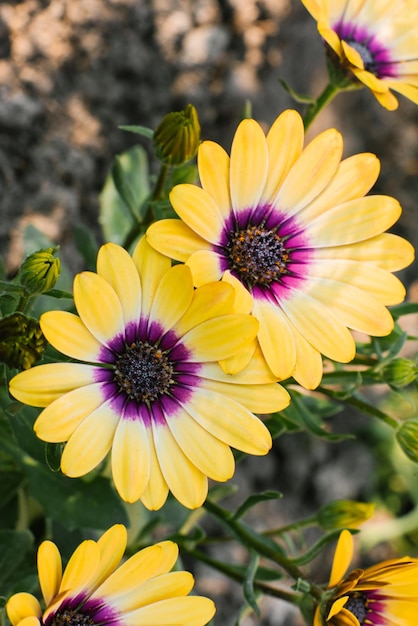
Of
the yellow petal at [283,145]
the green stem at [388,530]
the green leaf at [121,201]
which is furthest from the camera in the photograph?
the green stem at [388,530]

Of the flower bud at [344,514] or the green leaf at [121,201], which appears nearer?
the flower bud at [344,514]

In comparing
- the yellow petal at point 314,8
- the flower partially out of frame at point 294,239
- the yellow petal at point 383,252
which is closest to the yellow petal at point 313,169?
the flower partially out of frame at point 294,239

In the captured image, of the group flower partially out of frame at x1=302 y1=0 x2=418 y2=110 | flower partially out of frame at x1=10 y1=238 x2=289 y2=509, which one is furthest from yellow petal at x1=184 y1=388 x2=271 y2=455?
flower partially out of frame at x1=302 y1=0 x2=418 y2=110

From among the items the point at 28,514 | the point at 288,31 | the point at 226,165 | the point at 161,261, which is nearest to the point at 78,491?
the point at 28,514

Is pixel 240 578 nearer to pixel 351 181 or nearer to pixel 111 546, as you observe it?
pixel 111 546

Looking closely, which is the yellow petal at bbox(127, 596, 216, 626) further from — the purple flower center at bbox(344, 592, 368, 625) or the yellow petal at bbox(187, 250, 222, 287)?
the yellow petal at bbox(187, 250, 222, 287)

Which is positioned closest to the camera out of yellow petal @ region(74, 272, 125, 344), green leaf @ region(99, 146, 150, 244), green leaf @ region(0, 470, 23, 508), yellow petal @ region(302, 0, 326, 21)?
yellow petal @ region(74, 272, 125, 344)

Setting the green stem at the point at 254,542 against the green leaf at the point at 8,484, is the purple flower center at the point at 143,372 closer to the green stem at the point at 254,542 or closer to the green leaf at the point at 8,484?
the green stem at the point at 254,542

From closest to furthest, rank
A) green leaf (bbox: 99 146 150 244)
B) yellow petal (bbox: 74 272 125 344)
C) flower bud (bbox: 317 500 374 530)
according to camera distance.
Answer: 1. yellow petal (bbox: 74 272 125 344)
2. flower bud (bbox: 317 500 374 530)
3. green leaf (bbox: 99 146 150 244)
